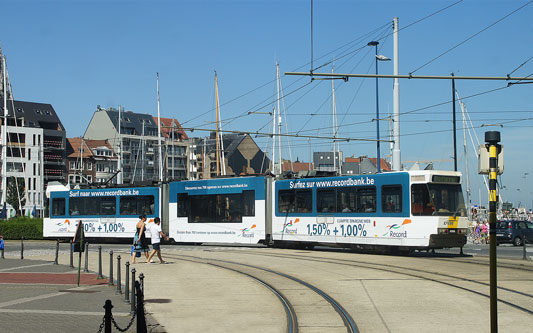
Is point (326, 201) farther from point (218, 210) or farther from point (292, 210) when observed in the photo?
point (218, 210)

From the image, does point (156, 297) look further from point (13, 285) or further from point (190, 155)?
point (190, 155)

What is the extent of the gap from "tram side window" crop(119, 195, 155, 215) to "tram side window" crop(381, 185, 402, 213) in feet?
45.2

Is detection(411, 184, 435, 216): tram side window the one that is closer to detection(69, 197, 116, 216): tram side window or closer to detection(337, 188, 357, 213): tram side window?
detection(337, 188, 357, 213): tram side window

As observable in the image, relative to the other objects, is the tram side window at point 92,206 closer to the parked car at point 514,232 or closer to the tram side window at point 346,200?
the tram side window at point 346,200

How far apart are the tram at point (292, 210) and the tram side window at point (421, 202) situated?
1.3 inches

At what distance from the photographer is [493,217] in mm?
7848

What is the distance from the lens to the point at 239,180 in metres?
30.3

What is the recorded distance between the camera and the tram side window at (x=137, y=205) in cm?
3419

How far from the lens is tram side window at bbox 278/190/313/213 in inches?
1085

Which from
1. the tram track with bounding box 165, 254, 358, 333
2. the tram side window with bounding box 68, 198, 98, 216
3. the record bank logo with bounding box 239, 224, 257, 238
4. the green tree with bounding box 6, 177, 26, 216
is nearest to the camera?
the tram track with bounding box 165, 254, 358, 333

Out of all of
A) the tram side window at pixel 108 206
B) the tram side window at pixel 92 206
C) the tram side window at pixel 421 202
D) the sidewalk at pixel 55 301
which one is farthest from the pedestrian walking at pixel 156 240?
the tram side window at pixel 92 206

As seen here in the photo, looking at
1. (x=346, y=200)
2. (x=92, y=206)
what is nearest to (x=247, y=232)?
(x=346, y=200)

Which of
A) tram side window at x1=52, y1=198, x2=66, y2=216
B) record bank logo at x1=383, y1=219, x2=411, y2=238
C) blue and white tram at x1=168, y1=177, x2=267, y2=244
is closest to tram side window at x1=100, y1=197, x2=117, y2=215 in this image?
tram side window at x1=52, y1=198, x2=66, y2=216

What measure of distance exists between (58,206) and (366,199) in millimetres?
20776
